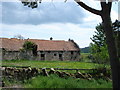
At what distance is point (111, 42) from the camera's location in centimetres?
805

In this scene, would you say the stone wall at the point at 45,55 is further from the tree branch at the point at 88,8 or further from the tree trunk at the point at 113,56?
the tree trunk at the point at 113,56

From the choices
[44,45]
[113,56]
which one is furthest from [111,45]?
[44,45]

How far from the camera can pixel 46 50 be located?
50656 mm

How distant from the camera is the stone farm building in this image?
44.3 meters

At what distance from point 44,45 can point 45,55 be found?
2.90 m

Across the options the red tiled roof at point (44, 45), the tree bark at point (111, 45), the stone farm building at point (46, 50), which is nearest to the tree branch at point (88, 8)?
the tree bark at point (111, 45)

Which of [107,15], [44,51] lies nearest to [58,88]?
[107,15]

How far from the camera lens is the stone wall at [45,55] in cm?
4326

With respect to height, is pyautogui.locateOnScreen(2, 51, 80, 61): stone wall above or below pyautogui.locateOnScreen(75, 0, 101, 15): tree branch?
below

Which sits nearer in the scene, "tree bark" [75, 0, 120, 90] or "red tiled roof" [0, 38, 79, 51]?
"tree bark" [75, 0, 120, 90]

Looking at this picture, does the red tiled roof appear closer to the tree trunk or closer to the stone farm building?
the stone farm building

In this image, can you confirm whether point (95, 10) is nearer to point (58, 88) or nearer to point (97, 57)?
point (58, 88)

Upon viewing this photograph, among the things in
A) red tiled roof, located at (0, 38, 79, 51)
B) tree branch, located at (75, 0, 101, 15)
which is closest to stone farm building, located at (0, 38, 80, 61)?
red tiled roof, located at (0, 38, 79, 51)

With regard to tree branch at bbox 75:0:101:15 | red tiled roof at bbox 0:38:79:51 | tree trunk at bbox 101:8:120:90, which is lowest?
tree trunk at bbox 101:8:120:90
